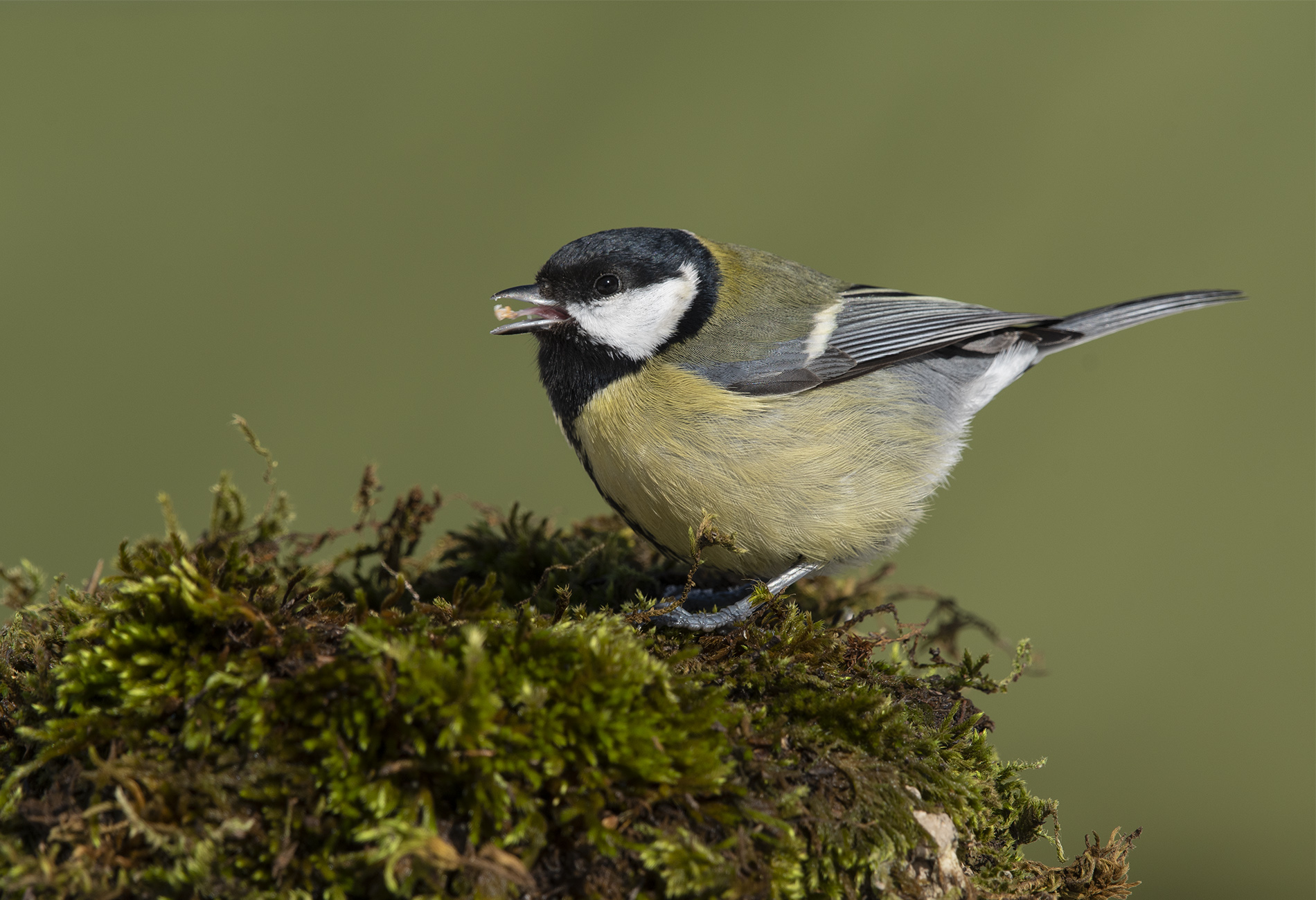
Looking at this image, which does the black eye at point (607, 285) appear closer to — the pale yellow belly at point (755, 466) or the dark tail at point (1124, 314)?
the pale yellow belly at point (755, 466)

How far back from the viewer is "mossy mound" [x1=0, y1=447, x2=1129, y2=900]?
1033 mm

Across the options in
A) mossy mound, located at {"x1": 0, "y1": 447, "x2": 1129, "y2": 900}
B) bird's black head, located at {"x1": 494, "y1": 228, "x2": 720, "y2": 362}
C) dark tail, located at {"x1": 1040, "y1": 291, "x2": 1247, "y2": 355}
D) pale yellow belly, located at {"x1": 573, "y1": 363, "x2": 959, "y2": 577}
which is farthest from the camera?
dark tail, located at {"x1": 1040, "y1": 291, "x2": 1247, "y2": 355}

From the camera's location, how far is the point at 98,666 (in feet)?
3.89

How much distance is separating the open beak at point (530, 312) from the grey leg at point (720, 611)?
747 mm

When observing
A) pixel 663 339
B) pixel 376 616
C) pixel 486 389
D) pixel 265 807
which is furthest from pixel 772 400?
pixel 486 389

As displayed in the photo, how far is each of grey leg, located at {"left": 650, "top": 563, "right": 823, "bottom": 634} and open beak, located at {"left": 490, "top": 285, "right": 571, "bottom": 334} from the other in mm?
747

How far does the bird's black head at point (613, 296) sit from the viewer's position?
1.98 metres

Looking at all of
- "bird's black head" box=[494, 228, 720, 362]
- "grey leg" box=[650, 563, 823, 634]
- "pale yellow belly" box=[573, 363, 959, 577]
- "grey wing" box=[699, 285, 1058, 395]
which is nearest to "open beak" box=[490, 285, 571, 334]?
"bird's black head" box=[494, 228, 720, 362]

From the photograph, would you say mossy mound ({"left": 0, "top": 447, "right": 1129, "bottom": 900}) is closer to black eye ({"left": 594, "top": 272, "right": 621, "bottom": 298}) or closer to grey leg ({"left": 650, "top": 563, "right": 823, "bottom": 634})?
grey leg ({"left": 650, "top": 563, "right": 823, "bottom": 634})

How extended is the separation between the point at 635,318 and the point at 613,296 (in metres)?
0.08

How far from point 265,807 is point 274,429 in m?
4.15

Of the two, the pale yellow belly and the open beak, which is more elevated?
the open beak

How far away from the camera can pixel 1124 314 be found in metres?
2.52

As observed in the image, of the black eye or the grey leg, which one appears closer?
the grey leg
